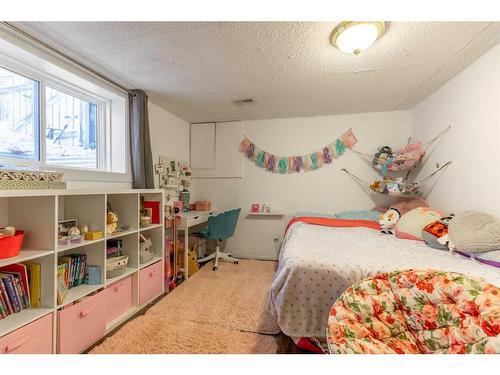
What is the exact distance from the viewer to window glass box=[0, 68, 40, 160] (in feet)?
5.30

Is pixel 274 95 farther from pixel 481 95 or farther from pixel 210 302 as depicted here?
pixel 210 302

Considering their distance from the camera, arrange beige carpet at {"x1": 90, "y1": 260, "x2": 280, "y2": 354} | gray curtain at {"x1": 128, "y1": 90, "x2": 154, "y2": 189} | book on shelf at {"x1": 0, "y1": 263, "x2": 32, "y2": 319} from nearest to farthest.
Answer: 1. book on shelf at {"x1": 0, "y1": 263, "x2": 32, "y2": 319}
2. beige carpet at {"x1": 90, "y1": 260, "x2": 280, "y2": 354}
3. gray curtain at {"x1": 128, "y1": 90, "x2": 154, "y2": 189}

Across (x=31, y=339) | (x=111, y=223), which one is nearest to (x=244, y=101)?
(x=111, y=223)

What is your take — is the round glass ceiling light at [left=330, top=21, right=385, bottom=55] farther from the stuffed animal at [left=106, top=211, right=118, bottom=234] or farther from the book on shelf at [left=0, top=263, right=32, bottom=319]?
the book on shelf at [left=0, top=263, right=32, bottom=319]

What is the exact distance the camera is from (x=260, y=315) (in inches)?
76.3

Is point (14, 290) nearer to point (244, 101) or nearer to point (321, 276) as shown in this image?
point (321, 276)

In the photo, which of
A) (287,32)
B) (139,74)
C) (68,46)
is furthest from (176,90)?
(287,32)

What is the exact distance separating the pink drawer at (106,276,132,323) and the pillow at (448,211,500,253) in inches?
100

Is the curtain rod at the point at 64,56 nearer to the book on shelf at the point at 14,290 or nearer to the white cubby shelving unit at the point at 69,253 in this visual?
the white cubby shelving unit at the point at 69,253

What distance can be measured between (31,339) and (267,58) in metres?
2.31

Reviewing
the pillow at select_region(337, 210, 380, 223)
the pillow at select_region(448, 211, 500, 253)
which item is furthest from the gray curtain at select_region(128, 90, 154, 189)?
the pillow at select_region(448, 211, 500, 253)

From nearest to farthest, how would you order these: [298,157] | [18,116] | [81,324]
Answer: [81,324] < [18,116] < [298,157]

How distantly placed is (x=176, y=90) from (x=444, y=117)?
2.76 metres

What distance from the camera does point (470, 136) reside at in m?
1.96
